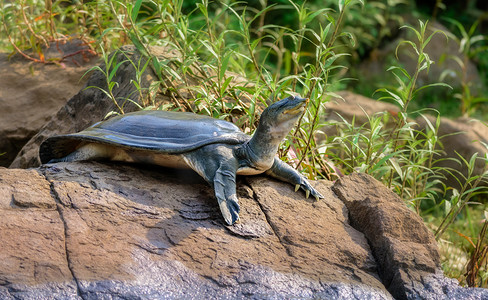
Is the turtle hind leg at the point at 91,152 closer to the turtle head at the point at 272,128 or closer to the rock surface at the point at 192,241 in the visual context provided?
the rock surface at the point at 192,241

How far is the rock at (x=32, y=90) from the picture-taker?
438 centimetres

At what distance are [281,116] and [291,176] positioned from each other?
36cm

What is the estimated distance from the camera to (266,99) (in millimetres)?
3713

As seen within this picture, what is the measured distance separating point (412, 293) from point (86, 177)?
154cm

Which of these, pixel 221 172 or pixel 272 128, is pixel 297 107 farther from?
pixel 221 172

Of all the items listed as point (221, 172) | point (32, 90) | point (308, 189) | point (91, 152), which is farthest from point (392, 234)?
point (32, 90)

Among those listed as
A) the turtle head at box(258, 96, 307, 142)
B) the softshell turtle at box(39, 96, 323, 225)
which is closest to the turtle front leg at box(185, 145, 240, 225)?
the softshell turtle at box(39, 96, 323, 225)

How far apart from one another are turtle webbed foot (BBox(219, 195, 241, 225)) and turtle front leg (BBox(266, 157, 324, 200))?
1.38 feet

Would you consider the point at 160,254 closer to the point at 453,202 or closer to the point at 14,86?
the point at 453,202

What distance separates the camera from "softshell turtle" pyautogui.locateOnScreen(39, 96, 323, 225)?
2789 millimetres

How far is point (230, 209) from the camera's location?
104 inches

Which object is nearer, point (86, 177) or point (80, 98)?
point (86, 177)

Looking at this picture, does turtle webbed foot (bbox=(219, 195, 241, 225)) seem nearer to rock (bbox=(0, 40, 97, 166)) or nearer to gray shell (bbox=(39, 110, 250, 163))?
gray shell (bbox=(39, 110, 250, 163))

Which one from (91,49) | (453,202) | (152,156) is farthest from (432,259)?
(91,49)
